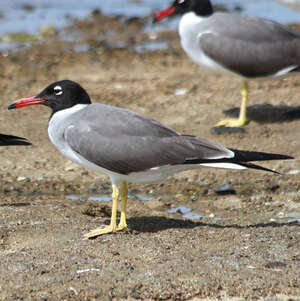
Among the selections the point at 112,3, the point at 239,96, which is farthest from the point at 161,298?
the point at 112,3

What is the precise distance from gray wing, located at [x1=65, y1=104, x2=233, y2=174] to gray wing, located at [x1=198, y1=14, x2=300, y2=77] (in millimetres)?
3310

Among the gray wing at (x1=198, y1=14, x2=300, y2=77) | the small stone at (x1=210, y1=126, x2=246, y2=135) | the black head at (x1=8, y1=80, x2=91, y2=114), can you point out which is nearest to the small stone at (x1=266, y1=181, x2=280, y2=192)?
the small stone at (x1=210, y1=126, x2=246, y2=135)

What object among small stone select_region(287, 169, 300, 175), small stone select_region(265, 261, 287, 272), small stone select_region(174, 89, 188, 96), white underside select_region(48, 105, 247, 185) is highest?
white underside select_region(48, 105, 247, 185)

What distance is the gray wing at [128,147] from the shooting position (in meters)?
5.91

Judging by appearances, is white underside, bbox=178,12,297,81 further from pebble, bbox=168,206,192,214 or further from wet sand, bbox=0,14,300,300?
pebble, bbox=168,206,192,214

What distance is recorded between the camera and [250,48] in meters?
9.12

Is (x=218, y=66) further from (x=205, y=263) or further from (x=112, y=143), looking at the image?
(x=205, y=263)

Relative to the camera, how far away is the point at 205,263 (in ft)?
17.1

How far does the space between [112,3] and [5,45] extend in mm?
4578

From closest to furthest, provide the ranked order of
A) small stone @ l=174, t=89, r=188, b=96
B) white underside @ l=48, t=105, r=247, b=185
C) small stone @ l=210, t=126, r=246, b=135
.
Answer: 1. white underside @ l=48, t=105, r=247, b=185
2. small stone @ l=210, t=126, r=246, b=135
3. small stone @ l=174, t=89, r=188, b=96

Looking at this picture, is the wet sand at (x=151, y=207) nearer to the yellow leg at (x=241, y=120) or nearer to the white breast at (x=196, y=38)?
the yellow leg at (x=241, y=120)

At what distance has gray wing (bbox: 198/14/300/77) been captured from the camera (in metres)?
9.08

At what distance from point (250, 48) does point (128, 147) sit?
12.0ft

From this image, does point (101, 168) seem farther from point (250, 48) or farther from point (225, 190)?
point (250, 48)
